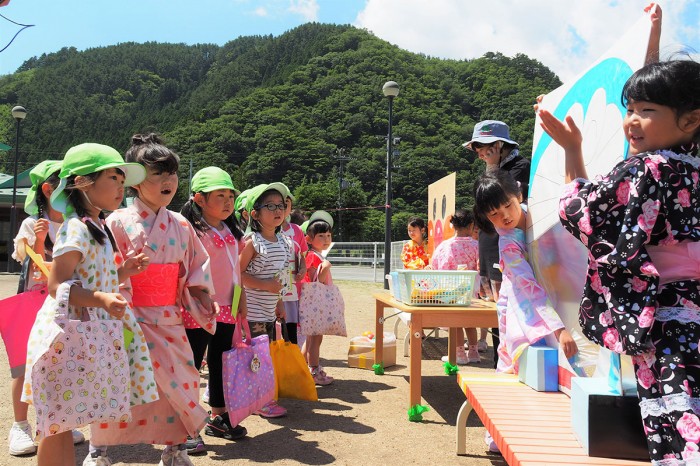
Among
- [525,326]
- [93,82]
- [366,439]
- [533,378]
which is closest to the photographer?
[533,378]

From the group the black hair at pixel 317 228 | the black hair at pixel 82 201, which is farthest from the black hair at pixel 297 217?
the black hair at pixel 82 201

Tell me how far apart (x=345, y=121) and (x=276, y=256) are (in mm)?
64124

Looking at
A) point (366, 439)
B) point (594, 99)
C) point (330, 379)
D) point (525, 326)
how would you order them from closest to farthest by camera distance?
point (594, 99)
point (525, 326)
point (366, 439)
point (330, 379)

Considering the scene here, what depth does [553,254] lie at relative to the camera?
2805 mm

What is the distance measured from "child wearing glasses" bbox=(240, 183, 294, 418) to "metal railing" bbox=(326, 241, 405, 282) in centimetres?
1379

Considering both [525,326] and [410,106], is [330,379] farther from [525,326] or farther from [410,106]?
[410,106]

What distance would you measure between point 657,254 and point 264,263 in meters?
3.02

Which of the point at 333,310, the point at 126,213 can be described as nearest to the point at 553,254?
the point at 126,213

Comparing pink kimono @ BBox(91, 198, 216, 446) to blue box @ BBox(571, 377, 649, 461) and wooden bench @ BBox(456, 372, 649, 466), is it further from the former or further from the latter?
blue box @ BBox(571, 377, 649, 461)

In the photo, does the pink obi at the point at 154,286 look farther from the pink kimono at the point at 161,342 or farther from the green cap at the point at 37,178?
the green cap at the point at 37,178

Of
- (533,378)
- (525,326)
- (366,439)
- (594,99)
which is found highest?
(594,99)

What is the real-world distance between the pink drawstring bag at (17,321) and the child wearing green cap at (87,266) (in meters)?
0.67

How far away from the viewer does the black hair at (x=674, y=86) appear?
5.08 feet

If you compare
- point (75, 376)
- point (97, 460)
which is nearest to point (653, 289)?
point (75, 376)
